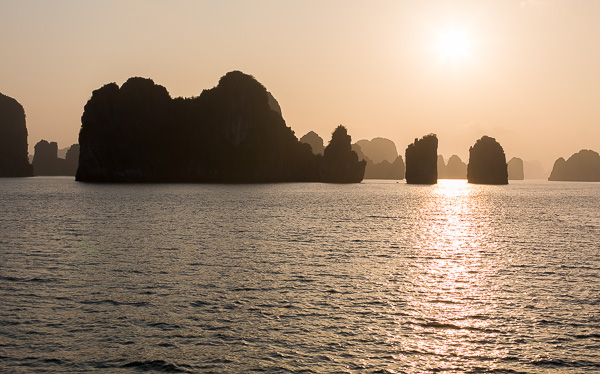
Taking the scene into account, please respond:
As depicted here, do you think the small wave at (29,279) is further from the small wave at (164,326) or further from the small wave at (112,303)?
the small wave at (164,326)

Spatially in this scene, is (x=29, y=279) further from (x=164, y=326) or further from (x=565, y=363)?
(x=565, y=363)

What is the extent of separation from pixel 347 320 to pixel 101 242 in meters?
31.6

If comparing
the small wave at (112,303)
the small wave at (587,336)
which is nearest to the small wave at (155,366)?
the small wave at (112,303)

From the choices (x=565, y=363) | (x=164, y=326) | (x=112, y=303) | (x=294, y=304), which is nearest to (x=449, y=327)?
(x=565, y=363)

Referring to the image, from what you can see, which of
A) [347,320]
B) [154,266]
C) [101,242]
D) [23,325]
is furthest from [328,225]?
[23,325]

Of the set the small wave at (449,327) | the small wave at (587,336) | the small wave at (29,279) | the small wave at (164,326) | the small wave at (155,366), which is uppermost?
the small wave at (29,279)

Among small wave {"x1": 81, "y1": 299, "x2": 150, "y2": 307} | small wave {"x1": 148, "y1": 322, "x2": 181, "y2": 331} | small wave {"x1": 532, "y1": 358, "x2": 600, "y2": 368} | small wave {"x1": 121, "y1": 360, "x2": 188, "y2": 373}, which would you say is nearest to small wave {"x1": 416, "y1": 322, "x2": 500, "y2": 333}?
small wave {"x1": 532, "y1": 358, "x2": 600, "y2": 368}

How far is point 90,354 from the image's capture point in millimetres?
17703

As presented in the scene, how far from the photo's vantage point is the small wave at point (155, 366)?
1653 cm

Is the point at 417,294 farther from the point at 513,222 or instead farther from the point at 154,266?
the point at 513,222

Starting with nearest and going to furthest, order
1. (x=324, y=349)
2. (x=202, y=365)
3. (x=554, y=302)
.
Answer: (x=202, y=365)
(x=324, y=349)
(x=554, y=302)

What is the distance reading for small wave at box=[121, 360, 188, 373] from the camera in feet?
54.2

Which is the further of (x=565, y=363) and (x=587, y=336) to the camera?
(x=587, y=336)

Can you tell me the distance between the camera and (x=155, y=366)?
55.1 ft
